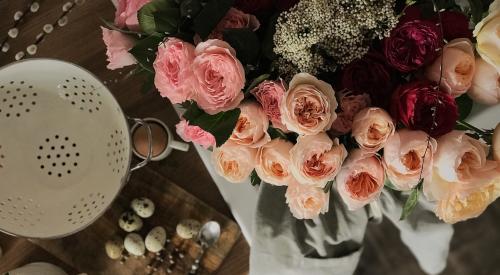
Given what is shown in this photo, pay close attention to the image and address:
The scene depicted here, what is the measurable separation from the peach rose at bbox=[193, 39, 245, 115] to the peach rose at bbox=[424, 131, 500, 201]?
0.21 meters

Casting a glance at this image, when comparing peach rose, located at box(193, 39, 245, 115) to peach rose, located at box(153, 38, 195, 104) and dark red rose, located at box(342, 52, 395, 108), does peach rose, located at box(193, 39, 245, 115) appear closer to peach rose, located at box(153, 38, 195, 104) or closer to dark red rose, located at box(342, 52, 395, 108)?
peach rose, located at box(153, 38, 195, 104)

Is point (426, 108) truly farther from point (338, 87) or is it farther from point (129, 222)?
point (129, 222)

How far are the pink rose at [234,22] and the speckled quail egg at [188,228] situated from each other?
40 cm

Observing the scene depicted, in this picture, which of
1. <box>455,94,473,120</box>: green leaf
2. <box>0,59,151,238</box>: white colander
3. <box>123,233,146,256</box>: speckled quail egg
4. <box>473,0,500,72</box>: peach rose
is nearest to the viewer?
<box>473,0,500,72</box>: peach rose

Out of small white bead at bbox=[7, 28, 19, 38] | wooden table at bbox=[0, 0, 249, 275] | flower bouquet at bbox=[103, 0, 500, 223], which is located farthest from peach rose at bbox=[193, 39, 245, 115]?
small white bead at bbox=[7, 28, 19, 38]

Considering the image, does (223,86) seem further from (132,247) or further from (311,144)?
(132,247)

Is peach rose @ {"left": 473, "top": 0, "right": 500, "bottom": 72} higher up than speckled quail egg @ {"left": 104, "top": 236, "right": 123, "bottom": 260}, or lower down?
higher up

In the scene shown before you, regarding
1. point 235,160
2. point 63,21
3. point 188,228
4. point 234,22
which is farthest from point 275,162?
point 63,21

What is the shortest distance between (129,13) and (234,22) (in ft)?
0.39

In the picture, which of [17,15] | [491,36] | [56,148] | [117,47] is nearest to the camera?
[491,36]

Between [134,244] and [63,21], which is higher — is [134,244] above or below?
below

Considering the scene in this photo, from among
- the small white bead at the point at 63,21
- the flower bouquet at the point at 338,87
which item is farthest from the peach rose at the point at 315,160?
the small white bead at the point at 63,21

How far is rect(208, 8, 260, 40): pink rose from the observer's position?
0.56 m

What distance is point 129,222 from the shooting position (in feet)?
2.83
